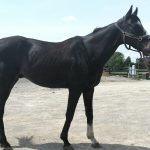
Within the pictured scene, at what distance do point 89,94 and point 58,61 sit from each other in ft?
2.61

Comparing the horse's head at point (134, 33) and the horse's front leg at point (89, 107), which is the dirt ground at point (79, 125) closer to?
the horse's front leg at point (89, 107)

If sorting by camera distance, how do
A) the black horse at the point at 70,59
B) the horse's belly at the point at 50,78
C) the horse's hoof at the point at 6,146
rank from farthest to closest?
1. the horse's hoof at the point at 6,146
2. the horse's belly at the point at 50,78
3. the black horse at the point at 70,59

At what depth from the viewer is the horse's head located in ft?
18.6

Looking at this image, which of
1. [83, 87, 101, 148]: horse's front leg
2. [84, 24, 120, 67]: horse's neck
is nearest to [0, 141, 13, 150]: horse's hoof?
[83, 87, 101, 148]: horse's front leg

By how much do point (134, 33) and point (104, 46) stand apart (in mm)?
519

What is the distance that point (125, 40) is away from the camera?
5.79m

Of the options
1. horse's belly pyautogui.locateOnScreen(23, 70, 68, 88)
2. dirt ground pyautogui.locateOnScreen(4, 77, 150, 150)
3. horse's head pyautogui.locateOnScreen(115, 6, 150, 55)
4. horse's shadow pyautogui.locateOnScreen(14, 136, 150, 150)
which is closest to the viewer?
horse's head pyautogui.locateOnScreen(115, 6, 150, 55)

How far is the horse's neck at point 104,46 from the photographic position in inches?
233

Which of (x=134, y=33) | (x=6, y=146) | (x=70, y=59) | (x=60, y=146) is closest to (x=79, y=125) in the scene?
(x=60, y=146)

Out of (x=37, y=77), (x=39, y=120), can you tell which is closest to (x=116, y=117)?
(x=39, y=120)

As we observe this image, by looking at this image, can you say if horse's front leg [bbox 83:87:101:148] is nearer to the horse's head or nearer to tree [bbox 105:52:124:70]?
the horse's head

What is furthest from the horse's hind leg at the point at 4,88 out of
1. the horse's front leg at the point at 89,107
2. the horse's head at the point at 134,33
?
the horse's head at the point at 134,33

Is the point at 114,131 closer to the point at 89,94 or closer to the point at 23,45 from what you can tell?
the point at 89,94

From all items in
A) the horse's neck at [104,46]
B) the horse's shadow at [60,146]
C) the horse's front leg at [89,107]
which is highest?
the horse's neck at [104,46]
